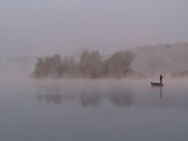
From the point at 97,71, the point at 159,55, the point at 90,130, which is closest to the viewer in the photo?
the point at 90,130

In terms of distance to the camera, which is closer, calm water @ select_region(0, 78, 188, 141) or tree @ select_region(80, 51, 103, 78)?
calm water @ select_region(0, 78, 188, 141)

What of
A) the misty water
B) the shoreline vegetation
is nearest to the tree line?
the shoreline vegetation

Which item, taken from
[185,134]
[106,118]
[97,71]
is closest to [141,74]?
[97,71]

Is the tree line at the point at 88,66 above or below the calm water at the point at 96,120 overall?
above

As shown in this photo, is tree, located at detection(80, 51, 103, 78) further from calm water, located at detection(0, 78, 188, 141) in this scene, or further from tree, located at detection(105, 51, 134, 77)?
calm water, located at detection(0, 78, 188, 141)

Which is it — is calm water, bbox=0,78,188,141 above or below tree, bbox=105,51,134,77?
below

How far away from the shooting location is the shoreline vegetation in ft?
63.2

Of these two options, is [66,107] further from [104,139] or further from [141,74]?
[141,74]

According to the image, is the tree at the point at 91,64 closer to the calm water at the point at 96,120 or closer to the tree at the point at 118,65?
the tree at the point at 118,65

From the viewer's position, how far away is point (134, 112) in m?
7.95

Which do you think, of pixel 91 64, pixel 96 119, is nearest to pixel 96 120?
pixel 96 119

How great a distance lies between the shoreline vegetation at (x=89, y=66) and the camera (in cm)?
1925

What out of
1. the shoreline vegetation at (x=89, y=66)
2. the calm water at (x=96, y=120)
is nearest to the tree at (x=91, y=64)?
the shoreline vegetation at (x=89, y=66)

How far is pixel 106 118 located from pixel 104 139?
1.69 meters
